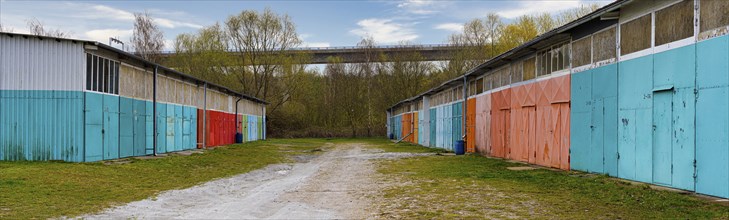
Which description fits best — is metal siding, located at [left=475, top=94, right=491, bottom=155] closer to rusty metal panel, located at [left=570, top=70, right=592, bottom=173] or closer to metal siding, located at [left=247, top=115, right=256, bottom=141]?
rusty metal panel, located at [left=570, top=70, right=592, bottom=173]

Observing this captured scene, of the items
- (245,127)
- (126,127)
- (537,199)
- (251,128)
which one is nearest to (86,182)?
(126,127)

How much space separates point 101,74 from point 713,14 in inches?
727

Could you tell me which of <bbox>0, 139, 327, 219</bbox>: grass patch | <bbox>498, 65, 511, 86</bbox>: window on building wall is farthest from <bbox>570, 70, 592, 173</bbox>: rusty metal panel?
<bbox>0, 139, 327, 219</bbox>: grass patch

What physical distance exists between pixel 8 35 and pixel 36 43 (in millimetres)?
899

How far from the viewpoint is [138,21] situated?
5769cm

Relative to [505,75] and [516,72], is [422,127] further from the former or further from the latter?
[516,72]

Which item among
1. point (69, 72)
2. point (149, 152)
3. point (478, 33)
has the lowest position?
point (149, 152)

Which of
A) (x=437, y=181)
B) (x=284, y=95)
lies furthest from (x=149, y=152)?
(x=284, y=95)

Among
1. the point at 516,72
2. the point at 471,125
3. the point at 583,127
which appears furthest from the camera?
the point at 471,125

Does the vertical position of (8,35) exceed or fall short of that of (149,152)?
it exceeds it

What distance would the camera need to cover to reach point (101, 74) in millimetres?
19844

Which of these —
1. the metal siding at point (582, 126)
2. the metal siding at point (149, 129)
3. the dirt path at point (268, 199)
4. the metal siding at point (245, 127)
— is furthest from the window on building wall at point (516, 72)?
the metal siding at point (245, 127)

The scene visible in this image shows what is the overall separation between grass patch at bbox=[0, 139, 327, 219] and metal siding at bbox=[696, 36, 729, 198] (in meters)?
11.0

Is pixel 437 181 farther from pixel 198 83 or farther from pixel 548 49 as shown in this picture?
pixel 198 83
